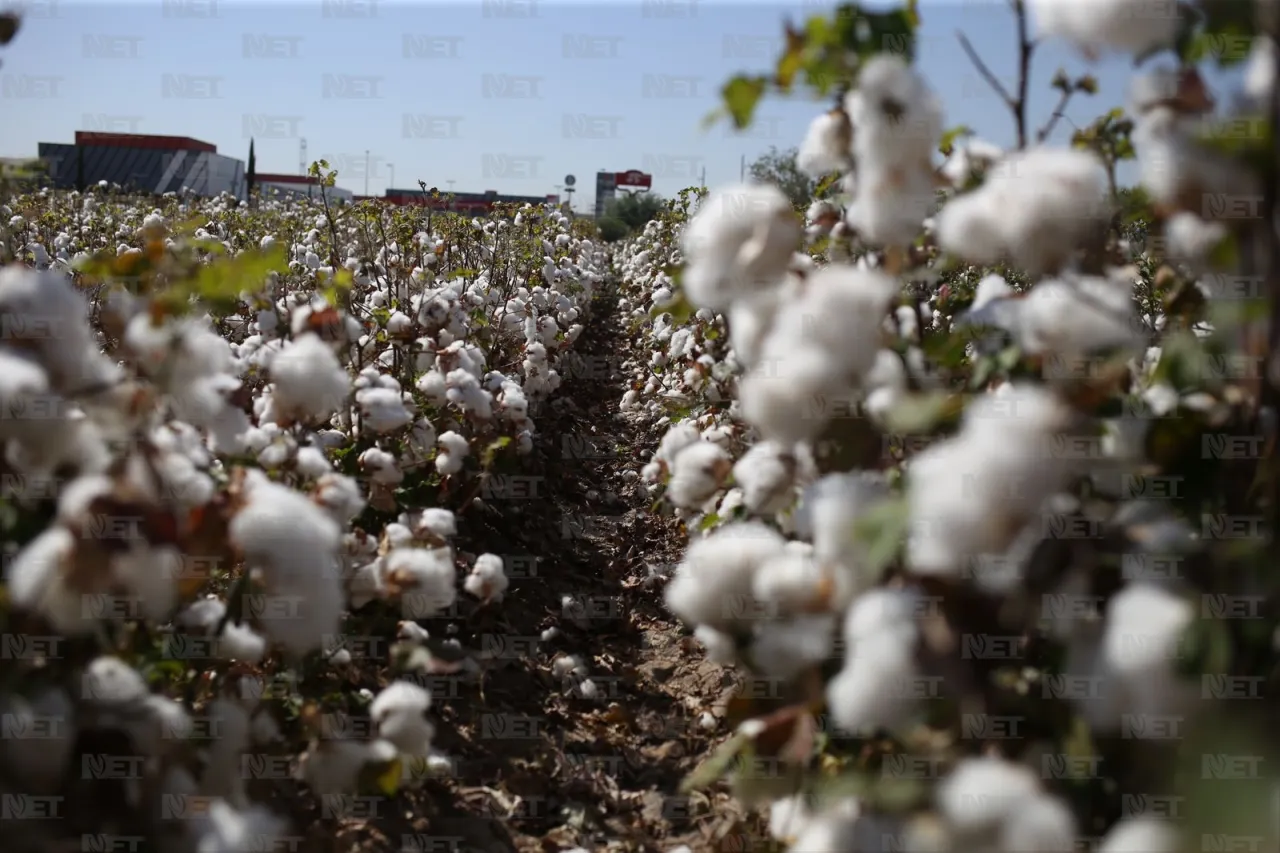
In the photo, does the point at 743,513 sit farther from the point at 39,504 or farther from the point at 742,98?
the point at 39,504

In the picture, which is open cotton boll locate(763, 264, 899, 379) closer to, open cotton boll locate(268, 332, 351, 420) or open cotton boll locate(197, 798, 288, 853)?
open cotton boll locate(197, 798, 288, 853)

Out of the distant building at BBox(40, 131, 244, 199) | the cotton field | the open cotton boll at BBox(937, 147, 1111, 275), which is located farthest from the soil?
the distant building at BBox(40, 131, 244, 199)

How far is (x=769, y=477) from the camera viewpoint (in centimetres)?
178

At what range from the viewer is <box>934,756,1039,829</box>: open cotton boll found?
108 cm

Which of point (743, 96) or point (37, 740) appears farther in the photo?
point (743, 96)

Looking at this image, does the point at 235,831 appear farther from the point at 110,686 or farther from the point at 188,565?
the point at 188,565

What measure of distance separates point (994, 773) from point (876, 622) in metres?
0.22

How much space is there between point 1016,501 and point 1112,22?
635mm

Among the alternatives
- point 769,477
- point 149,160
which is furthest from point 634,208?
point 769,477

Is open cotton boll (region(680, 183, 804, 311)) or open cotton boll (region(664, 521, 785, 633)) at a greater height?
open cotton boll (region(680, 183, 804, 311))

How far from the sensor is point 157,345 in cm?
158

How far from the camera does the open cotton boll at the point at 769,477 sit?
178 centimetres

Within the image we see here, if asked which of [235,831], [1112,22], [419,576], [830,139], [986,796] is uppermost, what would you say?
[830,139]

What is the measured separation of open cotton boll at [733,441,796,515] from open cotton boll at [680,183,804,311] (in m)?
0.31
